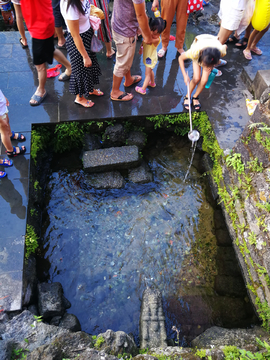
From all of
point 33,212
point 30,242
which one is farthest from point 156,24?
point 30,242

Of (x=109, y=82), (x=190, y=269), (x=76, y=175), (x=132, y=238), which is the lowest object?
(x=190, y=269)

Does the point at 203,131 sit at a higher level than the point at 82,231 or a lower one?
higher

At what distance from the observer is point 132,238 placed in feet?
13.6

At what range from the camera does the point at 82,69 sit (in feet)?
13.7

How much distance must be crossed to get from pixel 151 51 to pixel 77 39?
1313 mm

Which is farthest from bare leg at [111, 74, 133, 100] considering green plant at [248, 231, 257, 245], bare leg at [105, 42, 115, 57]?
green plant at [248, 231, 257, 245]

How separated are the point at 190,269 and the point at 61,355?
222cm

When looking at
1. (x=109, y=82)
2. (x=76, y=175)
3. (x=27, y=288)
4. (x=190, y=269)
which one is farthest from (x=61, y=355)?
(x=109, y=82)

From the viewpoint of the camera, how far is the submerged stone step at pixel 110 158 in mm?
4523

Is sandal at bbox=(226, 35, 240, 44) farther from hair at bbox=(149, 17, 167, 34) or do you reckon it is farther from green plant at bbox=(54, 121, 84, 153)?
green plant at bbox=(54, 121, 84, 153)

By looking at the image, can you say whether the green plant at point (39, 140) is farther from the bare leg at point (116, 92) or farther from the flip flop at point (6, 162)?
the bare leg at point (116, 92)

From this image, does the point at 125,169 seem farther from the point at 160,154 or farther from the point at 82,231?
the point at 82,231

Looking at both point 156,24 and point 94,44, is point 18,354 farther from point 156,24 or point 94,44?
point 156,24

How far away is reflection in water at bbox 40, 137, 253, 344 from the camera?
3613 mm
